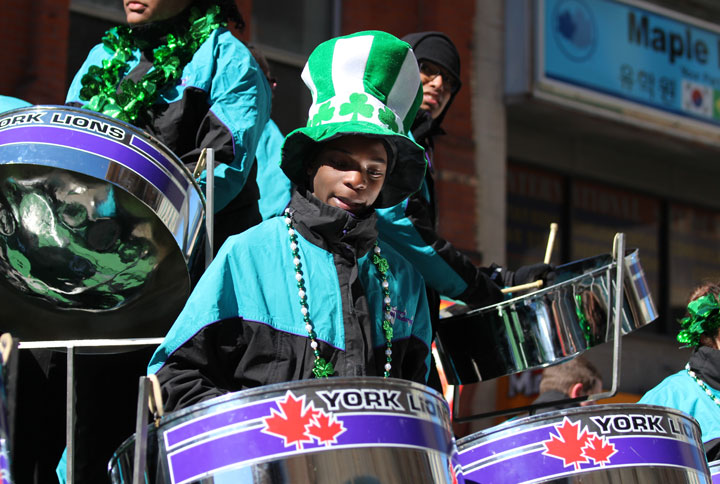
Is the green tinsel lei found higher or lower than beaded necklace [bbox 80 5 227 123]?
lower

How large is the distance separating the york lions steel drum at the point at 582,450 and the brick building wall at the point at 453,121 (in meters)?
4.89

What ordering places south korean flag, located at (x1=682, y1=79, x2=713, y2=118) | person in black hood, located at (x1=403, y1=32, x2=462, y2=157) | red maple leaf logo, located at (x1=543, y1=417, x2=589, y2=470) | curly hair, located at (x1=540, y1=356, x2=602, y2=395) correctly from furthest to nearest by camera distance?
south korean flag, located at (x1=682, y1=79, x2=713, y2=118)
curly hair, located at (x1=540, y1=356, x2=602, y2=395)
person in black hood, located at (x1=403, y1=32, x2=462, y2=157)
red maple leaf logo, located at (x1=543, y1=417, x2=589, y2=470)

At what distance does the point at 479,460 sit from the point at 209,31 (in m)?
1.15

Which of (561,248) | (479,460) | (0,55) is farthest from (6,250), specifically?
(561,248)

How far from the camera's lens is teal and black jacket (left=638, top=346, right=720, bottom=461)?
2965 mm

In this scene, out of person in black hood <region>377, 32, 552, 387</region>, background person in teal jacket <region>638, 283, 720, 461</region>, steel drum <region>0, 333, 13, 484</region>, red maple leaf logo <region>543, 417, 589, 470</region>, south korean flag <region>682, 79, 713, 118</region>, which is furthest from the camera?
south korean flag <region>682, 79, 713, 118</region>

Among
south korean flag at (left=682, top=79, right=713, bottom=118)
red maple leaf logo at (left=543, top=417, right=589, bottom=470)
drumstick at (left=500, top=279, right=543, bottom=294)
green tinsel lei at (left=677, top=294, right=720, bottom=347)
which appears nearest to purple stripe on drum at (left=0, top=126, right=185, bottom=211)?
red maple leaf logo at (left=543, top=417, right=589, bottom=470)

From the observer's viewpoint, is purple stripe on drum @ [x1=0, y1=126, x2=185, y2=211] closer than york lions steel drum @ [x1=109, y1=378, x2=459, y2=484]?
No

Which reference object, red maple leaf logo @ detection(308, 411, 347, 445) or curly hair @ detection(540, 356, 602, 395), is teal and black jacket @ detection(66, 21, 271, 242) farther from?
curly hair @ detection(540, 356, 602, 395)

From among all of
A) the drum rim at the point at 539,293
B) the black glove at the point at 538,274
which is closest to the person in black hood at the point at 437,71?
the black glove at the point at 538,274

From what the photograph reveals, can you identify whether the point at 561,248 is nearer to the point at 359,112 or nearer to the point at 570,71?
the point at 570,71

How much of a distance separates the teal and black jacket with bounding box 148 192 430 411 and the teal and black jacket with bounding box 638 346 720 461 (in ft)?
3.78

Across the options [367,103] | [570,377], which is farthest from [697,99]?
[367,103]

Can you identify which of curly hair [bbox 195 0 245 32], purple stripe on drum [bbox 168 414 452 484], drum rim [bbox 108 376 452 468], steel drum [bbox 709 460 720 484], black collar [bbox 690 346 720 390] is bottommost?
purple stripe on drum [bbox 168 414 452 484]
